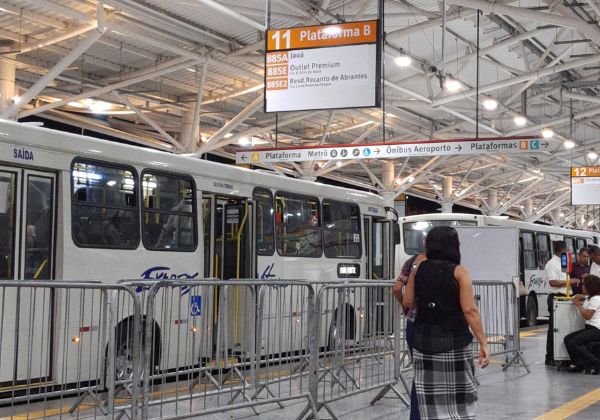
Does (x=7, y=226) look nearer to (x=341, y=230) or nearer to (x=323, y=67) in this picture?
(x=323, y=67)

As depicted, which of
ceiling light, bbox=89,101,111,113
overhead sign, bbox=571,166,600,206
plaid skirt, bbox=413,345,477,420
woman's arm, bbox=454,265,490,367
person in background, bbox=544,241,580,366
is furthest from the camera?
overhead sign, bbox=571,166,600,206

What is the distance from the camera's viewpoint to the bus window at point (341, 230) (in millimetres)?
14875

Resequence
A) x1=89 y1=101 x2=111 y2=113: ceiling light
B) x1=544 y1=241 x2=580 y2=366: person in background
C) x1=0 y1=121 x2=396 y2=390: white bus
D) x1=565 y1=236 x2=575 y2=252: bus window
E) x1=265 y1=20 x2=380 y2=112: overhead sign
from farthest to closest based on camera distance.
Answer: x1=565 y1=236 x2=575 y2=252: bus window, x1=89 y1=101 x2=111 y2=113: ceiling light, x1=544 y1=241 x2=580 y2=366: person in background, x1=265 y1=20 x2=380 y2=112: overhead sign, x1=0 y1=121 x2=396 y2=390: white bus

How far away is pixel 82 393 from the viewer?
7.55 metres

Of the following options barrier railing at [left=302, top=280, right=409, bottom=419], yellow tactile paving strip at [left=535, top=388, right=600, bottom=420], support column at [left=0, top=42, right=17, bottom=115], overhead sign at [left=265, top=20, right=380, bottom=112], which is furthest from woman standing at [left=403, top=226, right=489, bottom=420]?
support column at [left=0, top=42, right=17, bottom=115]

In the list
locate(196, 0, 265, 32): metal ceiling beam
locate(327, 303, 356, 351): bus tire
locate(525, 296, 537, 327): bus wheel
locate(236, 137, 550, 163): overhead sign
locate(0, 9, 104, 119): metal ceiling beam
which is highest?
locate(196, 0, 265, 32): metal ceiling beam

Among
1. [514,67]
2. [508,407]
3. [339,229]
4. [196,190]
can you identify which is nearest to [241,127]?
[514,67]

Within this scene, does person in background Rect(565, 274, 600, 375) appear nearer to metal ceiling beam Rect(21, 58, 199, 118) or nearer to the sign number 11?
the sign number 11

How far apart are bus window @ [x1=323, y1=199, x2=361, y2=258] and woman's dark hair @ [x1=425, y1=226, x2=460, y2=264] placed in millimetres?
8350

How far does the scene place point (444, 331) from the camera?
6234 mm

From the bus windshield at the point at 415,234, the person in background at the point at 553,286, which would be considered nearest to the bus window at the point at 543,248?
the bus windshield at the point at 415,234

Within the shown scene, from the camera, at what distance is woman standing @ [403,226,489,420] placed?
6.16 metres

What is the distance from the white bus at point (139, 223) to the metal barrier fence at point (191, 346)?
0.33ft

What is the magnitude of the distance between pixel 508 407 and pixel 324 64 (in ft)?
19.8
